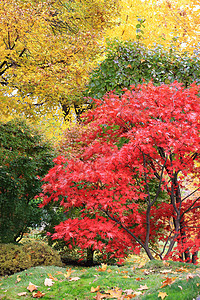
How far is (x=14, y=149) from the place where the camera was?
6.25 metres

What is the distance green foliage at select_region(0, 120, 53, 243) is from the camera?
6082mm

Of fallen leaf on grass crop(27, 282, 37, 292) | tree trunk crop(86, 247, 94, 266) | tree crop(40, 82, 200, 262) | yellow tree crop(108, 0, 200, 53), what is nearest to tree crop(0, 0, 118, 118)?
yellow tree crop(108, 0, 200, 53)

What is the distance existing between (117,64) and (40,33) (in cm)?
579

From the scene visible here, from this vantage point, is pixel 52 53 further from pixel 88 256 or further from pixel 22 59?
pixel 88 256

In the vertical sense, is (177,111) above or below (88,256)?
above

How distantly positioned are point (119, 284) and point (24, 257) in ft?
8.98

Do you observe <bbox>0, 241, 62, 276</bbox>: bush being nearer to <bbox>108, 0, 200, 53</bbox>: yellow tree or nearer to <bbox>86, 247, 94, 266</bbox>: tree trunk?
<bbox>86, 247, 94, 266</bbox>: tree trunk

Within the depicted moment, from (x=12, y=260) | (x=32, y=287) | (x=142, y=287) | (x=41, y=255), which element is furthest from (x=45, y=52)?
(x=142, y=287)

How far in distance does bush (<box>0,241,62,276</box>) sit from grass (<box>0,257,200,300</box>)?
90cm

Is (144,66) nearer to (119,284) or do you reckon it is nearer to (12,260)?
(119,284)

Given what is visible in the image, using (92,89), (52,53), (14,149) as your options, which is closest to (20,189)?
(14,149)

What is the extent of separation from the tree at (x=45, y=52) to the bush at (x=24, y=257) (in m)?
5.89

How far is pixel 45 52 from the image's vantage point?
11281 mm

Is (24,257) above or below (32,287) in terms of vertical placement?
above
